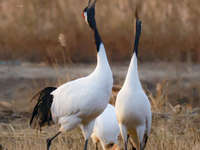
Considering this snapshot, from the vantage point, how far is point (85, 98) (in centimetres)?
466

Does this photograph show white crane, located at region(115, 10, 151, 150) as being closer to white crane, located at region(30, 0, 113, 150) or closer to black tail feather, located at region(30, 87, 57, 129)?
white crane, located at region(30, 0, 113, 150)

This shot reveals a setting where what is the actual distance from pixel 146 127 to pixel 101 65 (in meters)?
0.87

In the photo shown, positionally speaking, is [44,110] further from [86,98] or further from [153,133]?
[153,133]

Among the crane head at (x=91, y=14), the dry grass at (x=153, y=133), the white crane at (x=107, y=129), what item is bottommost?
the dry grass at (x=153, y=133)

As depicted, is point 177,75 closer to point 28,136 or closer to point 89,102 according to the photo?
point 28,136

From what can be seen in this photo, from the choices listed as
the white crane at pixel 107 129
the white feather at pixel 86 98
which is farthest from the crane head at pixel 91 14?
the white crane at pixel 107 129

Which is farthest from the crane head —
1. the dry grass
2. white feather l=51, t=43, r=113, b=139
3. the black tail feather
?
the dry grass

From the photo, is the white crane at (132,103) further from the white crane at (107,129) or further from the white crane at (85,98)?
the white crane at (107,129)

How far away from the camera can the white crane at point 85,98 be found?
15.3 feet

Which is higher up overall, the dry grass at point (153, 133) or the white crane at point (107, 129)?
the white crane at point (107, 129)

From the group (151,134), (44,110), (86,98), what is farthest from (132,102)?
(151,134)

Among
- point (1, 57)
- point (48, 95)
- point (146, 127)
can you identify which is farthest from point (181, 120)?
point (1, 57)

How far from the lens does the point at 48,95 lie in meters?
5.14

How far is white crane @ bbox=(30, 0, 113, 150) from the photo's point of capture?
4.65 meters
